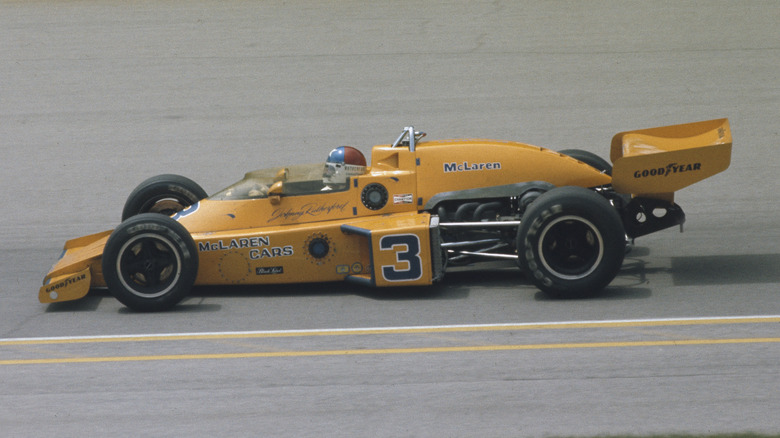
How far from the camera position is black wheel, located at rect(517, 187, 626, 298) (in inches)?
325

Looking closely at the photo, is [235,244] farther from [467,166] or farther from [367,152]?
[367,152]

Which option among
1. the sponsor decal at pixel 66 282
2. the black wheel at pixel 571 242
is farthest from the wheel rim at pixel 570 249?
the sponsor decal at pixel 66 282

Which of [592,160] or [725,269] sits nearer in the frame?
[725,269]

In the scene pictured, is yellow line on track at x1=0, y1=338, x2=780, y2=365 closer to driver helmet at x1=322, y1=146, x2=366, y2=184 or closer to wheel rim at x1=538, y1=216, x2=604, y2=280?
wheel rim at x1=538, y1=216, x2=604, y2=280

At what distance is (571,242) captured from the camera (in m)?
8.43

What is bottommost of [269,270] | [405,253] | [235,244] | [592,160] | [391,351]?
[391,351]

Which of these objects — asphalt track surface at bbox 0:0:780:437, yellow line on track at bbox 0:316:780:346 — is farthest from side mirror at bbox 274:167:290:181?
yellow line on track at bbox 0:316:780:346

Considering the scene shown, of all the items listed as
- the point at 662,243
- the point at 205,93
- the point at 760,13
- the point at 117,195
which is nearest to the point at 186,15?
the point at 205,93

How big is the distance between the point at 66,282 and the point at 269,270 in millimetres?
1787

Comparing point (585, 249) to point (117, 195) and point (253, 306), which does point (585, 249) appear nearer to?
point (253, 306)

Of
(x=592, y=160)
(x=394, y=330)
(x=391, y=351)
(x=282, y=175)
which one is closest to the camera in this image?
(x=391, y=351)

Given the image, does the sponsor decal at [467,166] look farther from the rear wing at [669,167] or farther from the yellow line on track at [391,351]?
the yellow line on track at [391,351]

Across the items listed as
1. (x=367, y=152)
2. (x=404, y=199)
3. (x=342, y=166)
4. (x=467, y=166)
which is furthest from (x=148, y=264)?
(x=367, y=152)

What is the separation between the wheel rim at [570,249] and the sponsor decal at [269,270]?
7.61ft
